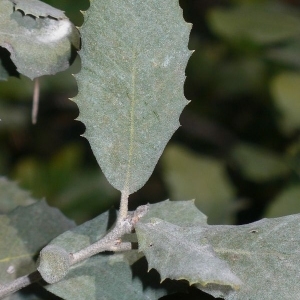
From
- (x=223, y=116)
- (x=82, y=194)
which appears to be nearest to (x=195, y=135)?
(x=223, y=116)

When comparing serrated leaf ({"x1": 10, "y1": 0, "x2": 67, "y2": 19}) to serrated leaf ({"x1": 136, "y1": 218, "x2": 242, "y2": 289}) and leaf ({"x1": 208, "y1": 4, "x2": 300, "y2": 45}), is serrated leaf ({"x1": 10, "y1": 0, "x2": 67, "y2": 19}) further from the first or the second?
leaf ({"x1": 208, "y1": 4, "x2": 300, "y2": 45})

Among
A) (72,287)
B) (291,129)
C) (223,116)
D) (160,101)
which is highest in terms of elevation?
(160,101)

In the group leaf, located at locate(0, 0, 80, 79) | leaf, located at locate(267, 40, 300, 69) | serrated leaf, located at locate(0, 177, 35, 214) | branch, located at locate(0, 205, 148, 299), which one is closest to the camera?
branch, located at locate(0, 205, 148, 299)

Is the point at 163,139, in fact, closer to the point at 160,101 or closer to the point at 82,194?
the point at 160,101

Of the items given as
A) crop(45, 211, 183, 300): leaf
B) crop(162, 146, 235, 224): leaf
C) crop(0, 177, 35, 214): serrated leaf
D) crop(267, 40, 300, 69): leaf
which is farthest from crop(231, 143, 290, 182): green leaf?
crop(45, 211, 183, 300): leaf

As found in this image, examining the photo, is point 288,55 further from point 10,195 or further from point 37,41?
point 37,41

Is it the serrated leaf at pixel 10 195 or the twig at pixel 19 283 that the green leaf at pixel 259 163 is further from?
the twig at pixel 19 283
